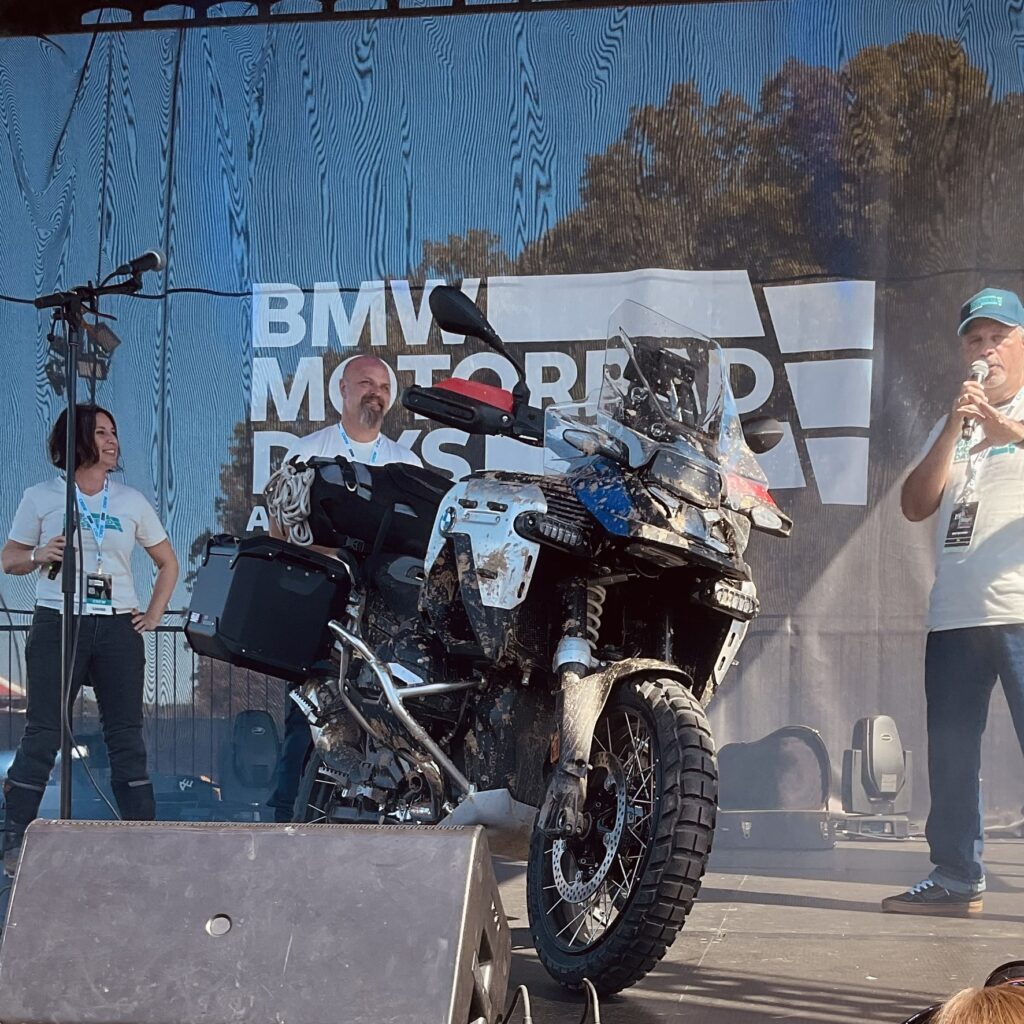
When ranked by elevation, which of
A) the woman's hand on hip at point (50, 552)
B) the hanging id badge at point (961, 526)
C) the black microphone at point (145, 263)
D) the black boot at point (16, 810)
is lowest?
the black boot at point (16, 810)

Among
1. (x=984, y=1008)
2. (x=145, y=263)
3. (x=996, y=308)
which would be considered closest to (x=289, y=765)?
(x=145, y=263)

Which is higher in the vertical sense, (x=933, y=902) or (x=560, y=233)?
(x=560, y=233)

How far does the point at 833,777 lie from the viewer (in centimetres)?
506

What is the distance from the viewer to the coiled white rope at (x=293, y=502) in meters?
3.98

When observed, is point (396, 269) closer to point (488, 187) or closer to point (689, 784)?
point (488, 187)

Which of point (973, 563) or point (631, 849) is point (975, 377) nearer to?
point (973, 563)

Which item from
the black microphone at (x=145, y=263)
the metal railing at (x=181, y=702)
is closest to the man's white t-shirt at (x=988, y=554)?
the metal railing at (x=181, y=702)

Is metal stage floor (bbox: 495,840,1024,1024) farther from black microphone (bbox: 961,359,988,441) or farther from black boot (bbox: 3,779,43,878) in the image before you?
black boot (bbox: 3,779,43,878)

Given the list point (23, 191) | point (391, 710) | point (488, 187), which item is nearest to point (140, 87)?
point (23, 191)

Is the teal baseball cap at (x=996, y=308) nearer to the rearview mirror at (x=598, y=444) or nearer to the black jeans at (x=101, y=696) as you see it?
the rearview mirror at (x=598, y=444)

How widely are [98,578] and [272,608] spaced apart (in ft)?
5.15

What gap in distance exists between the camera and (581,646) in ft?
10.3

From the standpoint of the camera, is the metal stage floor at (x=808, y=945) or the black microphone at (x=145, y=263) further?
the black microphone at (x=145, y=263)

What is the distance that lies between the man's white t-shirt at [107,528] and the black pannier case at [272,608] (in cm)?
132
